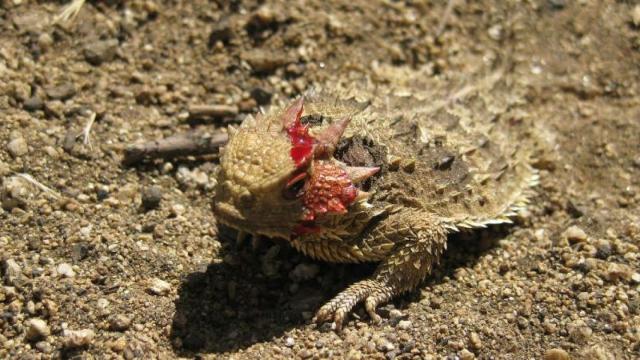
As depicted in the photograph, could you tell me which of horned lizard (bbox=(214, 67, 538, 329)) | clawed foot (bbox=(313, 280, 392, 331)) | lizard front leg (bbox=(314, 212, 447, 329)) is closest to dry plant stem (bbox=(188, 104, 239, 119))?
horned lizard (bbox=(214, 67, 538, 329))

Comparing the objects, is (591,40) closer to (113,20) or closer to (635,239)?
(635,239)

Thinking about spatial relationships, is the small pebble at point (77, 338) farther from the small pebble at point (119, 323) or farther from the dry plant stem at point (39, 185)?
the dry plant stem at point (39, 185)

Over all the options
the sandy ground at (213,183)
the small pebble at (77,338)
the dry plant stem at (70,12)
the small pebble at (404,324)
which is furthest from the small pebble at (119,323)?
the dry plant stem at (70,12)

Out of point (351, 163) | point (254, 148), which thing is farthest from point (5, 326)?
point (351, 163)

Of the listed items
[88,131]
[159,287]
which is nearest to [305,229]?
[159,287]

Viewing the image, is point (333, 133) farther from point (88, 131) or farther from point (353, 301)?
point (88, 131)

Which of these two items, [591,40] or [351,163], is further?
[591,40]
